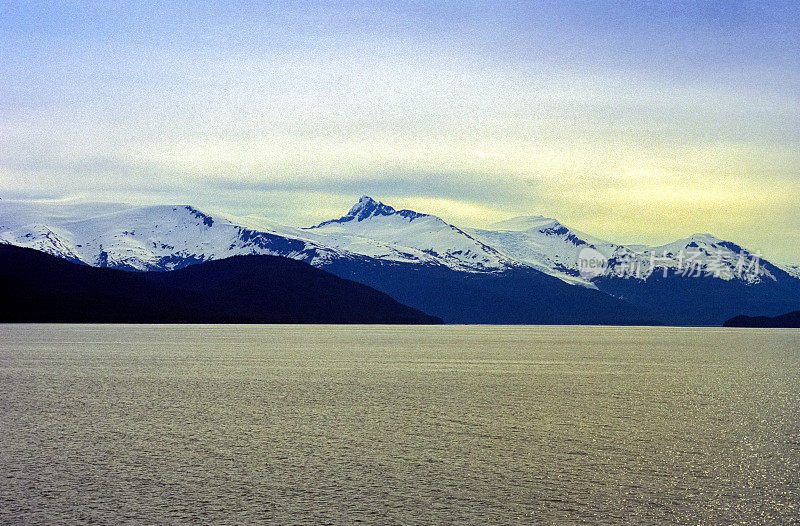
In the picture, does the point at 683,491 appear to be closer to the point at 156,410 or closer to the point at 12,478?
the point at 12,478

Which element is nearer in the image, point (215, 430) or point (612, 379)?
point (215, 430)

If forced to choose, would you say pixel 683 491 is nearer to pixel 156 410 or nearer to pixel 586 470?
pixel 586 470

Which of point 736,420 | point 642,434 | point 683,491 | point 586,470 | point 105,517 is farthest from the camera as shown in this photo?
point 736,420

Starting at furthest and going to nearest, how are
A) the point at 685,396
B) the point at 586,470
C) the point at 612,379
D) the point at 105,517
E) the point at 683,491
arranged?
1. the point at 612,379
2. the point at 685,396
3. the point at 586,470
4. the point at 683,491
5. the point at 105,517

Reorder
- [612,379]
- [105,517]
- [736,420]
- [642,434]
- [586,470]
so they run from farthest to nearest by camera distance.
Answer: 1. [612,379]
2. [736,420]
3. [642,434]
4. [586,470]
5. [105,517]

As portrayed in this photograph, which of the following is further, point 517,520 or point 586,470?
point 586,470

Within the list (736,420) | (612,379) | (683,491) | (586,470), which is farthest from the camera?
(612,379)

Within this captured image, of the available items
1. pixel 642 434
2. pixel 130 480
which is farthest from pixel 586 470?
pixel 130 480

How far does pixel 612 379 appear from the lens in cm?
7469

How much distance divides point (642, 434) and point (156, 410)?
25.6 metres

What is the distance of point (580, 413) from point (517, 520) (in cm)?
2490

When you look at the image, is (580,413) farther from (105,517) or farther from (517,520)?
(105,517)

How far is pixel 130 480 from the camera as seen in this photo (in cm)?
2700

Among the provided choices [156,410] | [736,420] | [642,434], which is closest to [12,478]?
[156,410]
